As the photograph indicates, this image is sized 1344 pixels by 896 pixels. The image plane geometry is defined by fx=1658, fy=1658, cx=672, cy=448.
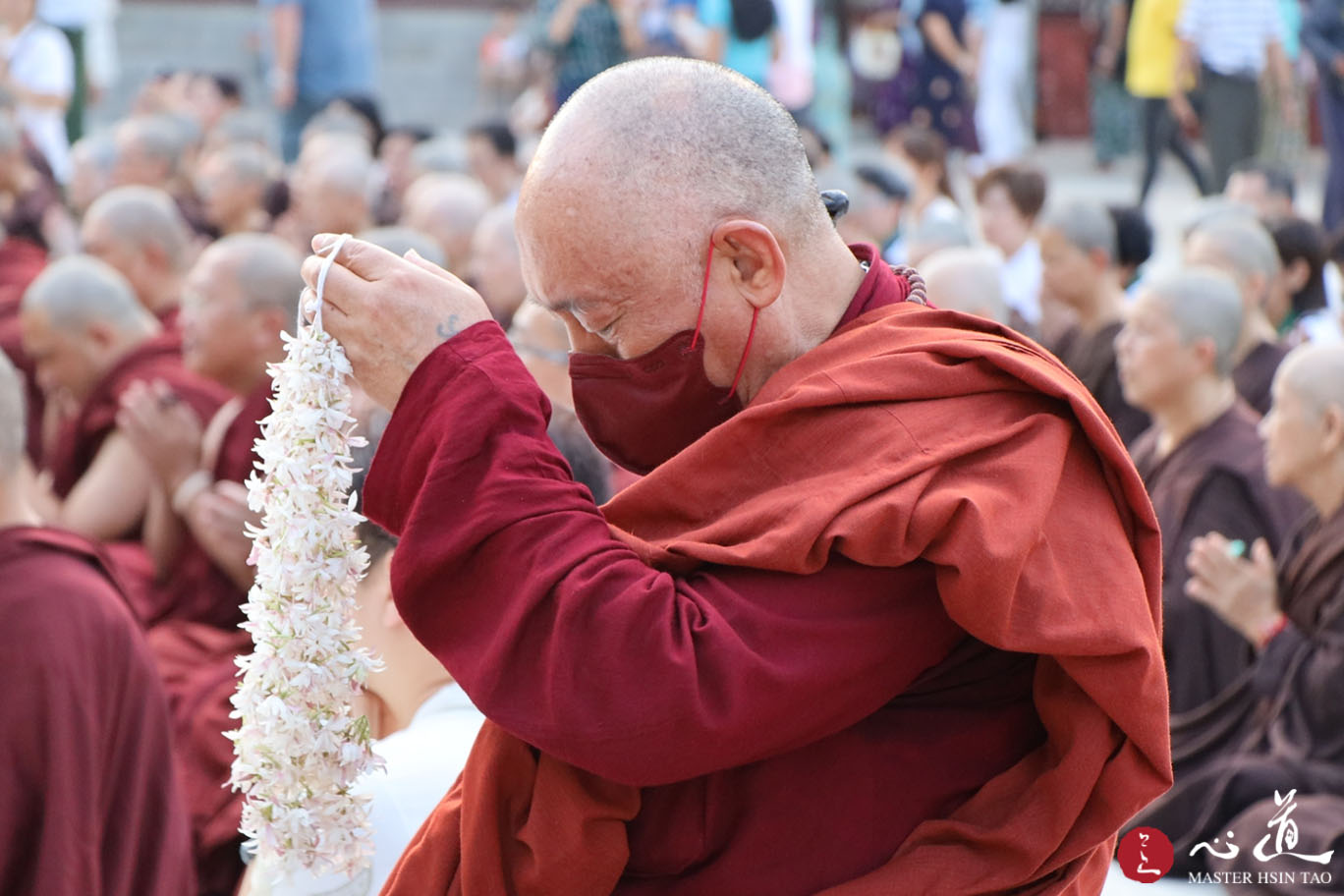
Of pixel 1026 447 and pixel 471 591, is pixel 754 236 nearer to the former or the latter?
pixel 1026 447

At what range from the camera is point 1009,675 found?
62.9 inches

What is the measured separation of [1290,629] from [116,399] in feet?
11.7

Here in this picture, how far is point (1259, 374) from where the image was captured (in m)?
5.86

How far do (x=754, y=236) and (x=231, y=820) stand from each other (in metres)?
2.76

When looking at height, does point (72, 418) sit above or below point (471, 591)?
below

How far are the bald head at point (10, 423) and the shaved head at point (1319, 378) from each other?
3058mm

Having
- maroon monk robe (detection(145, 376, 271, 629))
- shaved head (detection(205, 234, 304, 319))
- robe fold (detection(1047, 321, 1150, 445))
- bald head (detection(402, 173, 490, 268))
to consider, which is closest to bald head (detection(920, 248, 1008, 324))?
robe fold (detection(1047, 321, 1150, 445))

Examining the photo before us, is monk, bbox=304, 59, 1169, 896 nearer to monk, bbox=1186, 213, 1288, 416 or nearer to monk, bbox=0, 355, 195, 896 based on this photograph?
monk, bbox=0, 355, 195, 896

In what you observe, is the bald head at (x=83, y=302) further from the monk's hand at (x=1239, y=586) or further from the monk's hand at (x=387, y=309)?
the monk's hand at (x=387, y=309)

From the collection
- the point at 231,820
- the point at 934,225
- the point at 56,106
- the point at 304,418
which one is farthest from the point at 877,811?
the point at 56,106

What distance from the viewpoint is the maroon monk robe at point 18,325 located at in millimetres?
6375

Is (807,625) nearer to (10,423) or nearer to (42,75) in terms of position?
(10,423)

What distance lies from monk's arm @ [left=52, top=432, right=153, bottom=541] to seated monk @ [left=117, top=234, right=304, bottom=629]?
6 centimetres

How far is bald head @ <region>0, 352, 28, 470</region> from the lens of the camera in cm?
289
